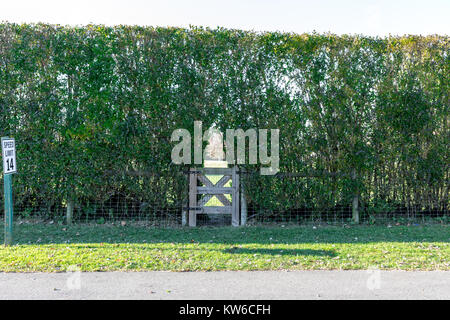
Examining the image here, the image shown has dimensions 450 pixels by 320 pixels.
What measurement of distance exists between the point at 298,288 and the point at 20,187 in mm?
6998

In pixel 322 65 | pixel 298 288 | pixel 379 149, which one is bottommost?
pixel 298 288

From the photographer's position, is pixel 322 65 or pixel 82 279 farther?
pixel 322 65

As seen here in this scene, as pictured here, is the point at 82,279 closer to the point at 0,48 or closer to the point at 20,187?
the point at 20,187

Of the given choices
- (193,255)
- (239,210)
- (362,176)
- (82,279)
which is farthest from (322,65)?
(82,279)

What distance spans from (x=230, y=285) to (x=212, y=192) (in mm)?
4354

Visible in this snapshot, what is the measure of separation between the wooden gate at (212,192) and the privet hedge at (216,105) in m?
0.34

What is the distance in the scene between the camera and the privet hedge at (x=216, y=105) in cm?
888

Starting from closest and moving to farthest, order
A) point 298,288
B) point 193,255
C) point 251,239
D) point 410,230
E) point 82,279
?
1. point 298,288
2. point 82,279
3. point 193,255
4. point 251,239
5. point 410,230

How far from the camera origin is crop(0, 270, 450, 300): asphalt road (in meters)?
4.58

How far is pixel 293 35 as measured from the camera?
9.20 meters

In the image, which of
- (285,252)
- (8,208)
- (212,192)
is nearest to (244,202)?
(212,192)

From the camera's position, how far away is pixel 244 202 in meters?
9.30

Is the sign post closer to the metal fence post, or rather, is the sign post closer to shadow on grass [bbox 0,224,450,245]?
the metal fence post

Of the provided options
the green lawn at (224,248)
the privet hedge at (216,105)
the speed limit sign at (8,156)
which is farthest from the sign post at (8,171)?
the privet hedge at (216,105)
